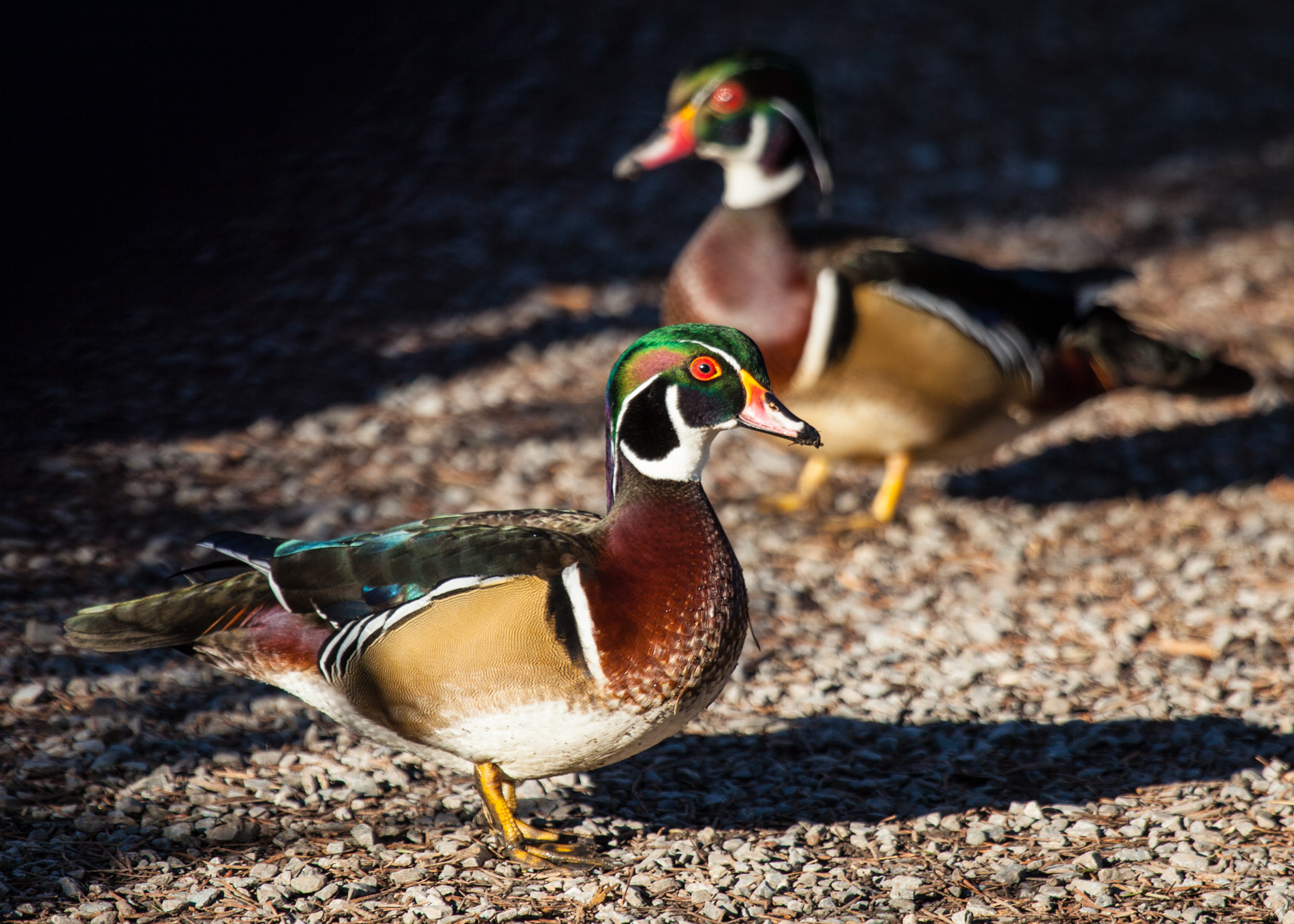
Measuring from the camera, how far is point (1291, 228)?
262 inches

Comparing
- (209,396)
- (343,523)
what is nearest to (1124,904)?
(343,523)

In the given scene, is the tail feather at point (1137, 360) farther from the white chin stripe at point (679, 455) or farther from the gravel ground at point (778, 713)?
the white chin stripe at point (679, 455)

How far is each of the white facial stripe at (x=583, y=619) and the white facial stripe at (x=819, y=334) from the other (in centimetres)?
164

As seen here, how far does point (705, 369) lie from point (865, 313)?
1.60 meters

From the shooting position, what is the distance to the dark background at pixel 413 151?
5129mm

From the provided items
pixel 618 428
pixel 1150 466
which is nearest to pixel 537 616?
pixel 618 428

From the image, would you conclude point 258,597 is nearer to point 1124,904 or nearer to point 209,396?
point 1124,904

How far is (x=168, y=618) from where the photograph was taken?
2.66 metres

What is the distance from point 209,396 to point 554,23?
3.94m

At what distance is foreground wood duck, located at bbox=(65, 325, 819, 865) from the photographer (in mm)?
2434

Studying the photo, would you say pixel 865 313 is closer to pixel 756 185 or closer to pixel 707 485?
pixel 756 185

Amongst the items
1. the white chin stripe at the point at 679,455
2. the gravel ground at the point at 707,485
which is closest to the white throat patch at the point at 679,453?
the white chin stripe at the point at 679,455

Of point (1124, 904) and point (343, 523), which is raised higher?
point (343, 523)

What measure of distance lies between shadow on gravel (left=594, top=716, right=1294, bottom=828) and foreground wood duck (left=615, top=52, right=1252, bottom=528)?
113 centimetres
